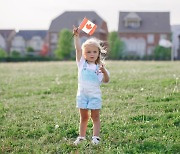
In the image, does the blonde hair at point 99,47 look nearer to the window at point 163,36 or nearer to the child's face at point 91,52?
the child's face at point 91,52

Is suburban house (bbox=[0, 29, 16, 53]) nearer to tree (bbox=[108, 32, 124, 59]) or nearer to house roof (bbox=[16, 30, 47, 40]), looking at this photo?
house roof (bbox=[16, 30, 47, 40])

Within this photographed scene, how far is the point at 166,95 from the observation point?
32.9ft

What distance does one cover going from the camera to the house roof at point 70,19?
77188 mm

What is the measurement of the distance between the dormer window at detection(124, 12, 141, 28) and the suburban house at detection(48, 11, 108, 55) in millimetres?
4692

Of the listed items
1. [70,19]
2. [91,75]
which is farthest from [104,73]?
[70,19]

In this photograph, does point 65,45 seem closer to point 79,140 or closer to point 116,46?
point 116,46

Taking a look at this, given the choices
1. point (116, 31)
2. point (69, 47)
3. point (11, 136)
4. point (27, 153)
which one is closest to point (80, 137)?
point (27, 153)

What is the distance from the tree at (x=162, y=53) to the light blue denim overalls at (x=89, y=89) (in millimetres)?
62359

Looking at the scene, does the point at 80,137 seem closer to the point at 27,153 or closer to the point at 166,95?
the point at 27,153

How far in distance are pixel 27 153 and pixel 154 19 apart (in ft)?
242

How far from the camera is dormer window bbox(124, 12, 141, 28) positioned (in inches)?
3037

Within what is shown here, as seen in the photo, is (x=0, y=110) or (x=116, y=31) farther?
(x=116, y=31)

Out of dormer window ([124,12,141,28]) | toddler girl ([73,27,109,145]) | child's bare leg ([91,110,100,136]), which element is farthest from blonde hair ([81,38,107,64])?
dormer window ([124,12,141,28])

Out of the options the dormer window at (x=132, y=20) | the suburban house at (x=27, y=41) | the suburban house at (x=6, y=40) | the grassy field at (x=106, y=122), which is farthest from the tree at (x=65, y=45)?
the grassy field at (x=106, y=122)
